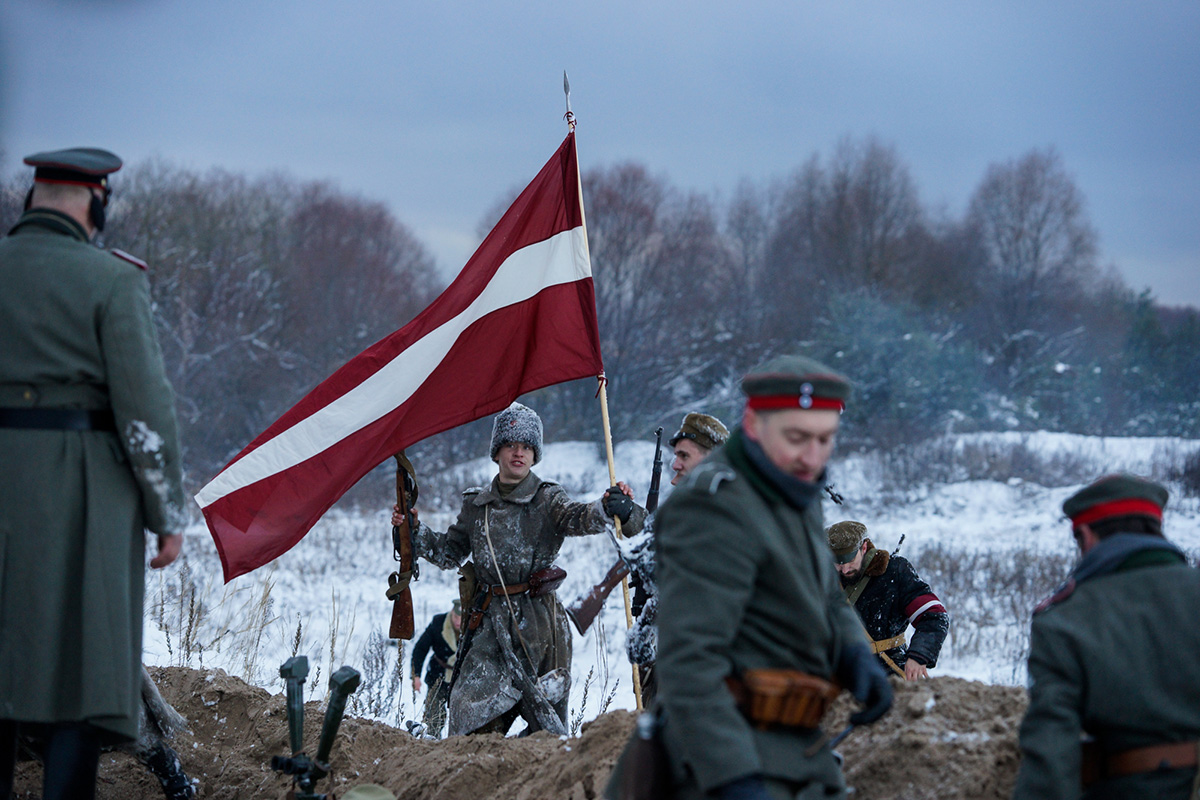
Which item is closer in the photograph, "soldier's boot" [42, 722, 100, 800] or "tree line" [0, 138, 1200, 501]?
"soldier's boot" [42, 722, 100, 800]

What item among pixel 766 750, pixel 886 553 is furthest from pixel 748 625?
pixel 886 553

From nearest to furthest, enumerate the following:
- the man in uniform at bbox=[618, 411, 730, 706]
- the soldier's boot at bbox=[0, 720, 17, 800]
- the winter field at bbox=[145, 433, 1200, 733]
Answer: the soldier's boot at bbox=[0, 720, 17, 800]
the man in uniform at bbox=[618, 411, 730, 706]
the winter field at bbox=[145, 433, 1200, 733]

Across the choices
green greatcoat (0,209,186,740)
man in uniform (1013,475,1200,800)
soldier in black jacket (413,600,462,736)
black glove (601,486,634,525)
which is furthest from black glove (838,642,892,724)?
soldier in black jacket (413,600,462,736)

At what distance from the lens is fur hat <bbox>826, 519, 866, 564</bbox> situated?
5066 millimetres

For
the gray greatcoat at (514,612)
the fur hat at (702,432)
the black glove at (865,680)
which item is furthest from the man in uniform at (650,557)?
the black glove at (865,680)

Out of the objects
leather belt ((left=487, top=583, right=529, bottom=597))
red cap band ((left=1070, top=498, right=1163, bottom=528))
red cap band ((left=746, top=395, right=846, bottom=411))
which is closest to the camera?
red cap band ((left=746, top=395, right=846, bottom=411))

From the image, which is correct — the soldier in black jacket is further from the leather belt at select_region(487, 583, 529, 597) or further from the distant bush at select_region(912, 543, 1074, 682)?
the distant bush at select_region(912, 543, 1074, 682)

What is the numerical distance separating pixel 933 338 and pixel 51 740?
1116 inches

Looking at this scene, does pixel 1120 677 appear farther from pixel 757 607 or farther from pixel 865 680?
pixel 757 607

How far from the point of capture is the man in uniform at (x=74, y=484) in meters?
2.88

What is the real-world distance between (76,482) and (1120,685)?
2.84m

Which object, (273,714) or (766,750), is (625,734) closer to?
(766,750)

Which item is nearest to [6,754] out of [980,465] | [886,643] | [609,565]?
[886,643]

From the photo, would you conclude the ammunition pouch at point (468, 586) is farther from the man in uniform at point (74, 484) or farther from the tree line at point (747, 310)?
the tree line at point (747, 310)
